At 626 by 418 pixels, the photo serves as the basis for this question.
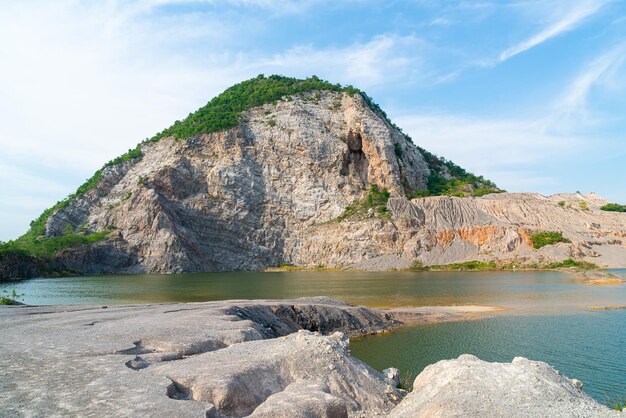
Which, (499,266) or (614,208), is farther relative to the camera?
(614,208)

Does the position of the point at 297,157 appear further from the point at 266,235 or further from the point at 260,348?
the point at 260,348

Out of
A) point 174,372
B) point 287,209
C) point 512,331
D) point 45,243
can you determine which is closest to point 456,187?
point 287,209

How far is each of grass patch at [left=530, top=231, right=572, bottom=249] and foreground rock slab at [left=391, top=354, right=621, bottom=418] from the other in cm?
8115

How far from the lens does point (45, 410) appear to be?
26.3 feet

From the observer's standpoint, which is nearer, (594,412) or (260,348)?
(594,412)

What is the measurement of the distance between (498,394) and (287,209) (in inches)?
3602

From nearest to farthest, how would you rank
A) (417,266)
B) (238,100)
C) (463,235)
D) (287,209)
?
(417,266), (463,235), (287,209), (238,100)

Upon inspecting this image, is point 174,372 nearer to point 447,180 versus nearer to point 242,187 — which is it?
point 242,187

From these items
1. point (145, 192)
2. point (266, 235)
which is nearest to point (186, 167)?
point (145, 192)

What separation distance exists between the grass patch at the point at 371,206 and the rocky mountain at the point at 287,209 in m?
0.27

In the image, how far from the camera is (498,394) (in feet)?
29.6

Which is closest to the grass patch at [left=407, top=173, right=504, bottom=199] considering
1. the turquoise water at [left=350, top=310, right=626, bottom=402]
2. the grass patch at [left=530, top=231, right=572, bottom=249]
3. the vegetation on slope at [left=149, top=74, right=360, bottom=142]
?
the grass patch at [left=530, top=231, right=572, bottom=249]

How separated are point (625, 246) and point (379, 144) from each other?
164ft

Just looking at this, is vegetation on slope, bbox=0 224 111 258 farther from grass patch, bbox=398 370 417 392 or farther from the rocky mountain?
grass patch, bbox=398 370 417 392
